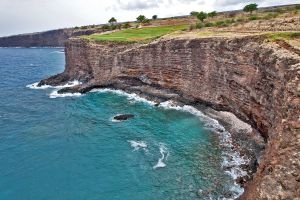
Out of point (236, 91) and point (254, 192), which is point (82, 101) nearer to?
point (236, 91)

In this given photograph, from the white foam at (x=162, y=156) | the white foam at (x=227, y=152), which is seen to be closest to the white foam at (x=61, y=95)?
the white foam at (x=227, y=152)

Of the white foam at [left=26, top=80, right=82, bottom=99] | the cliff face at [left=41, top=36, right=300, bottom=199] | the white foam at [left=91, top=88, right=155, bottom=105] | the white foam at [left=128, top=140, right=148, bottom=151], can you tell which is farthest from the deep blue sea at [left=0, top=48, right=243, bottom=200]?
the white foam at [left=26, top=80, right=82, bottom=99]

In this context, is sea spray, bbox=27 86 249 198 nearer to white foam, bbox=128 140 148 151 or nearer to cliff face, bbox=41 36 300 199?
cliff face, bbox=41 36 300 199

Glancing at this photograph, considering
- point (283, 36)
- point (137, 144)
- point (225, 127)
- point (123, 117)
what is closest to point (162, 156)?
point (137, 144)

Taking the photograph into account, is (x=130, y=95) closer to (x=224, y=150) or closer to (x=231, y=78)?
(x=231, y=78)

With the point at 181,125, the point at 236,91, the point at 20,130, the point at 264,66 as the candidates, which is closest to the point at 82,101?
the point at 20,130

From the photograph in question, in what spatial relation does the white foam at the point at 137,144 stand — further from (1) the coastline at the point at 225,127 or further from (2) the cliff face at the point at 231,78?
(2) the cliff face at the point at 231,78
